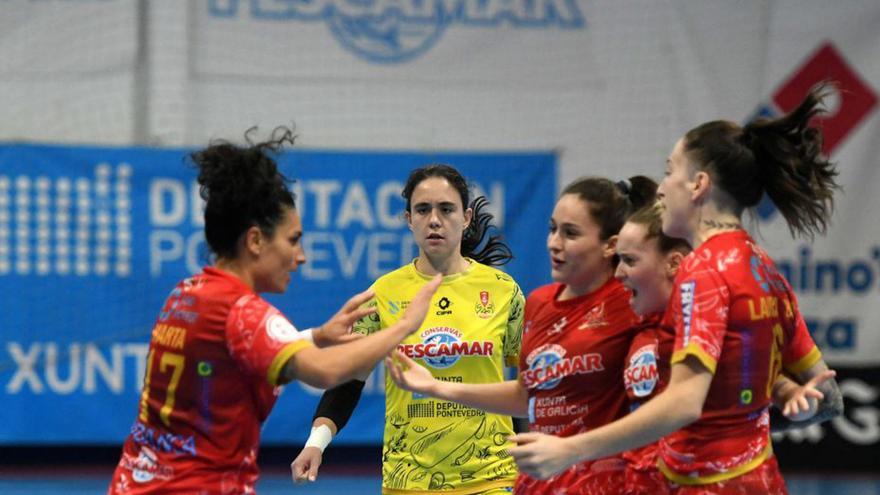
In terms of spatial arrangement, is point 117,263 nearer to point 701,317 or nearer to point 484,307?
point 484,307

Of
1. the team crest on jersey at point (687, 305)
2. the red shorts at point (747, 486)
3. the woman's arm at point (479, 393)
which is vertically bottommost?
the red shorts at point (747, 486)

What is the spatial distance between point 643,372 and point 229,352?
111cm

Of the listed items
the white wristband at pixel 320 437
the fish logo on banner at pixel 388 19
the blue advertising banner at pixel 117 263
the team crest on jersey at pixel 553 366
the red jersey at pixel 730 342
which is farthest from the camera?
the fish logo on banner at pixel 388 19

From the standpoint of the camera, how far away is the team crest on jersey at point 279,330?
2893mm

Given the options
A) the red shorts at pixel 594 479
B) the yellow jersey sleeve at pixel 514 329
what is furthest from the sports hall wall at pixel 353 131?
the red shorts at pixel 594 479

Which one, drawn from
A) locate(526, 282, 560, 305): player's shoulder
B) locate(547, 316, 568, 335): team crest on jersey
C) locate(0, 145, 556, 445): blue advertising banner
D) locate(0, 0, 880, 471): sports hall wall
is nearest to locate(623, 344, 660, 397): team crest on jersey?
locate(547, 316, 568, 335): team crest on jersey

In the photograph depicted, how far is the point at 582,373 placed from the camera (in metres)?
3.34


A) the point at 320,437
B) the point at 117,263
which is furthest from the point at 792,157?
the point at 117,263

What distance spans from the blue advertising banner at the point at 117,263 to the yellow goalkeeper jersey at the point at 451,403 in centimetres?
358

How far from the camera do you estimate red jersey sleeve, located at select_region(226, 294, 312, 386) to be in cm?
287

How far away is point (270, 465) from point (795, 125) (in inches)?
245

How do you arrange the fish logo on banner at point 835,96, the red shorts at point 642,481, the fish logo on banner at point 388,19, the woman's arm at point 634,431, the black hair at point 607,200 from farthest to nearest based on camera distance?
1. the fish logo on banner at point 835,96
2. the fish logo on banner at point 388,19
3. the black hair at point 607,200
4. the red shorts at point 642,481
5. the woman's arm at point 634,431

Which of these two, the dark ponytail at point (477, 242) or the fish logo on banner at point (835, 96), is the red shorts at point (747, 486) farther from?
the fish logo on banner at point (835, 96)

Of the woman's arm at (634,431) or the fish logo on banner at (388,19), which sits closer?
the woman's arm at (634,431)
